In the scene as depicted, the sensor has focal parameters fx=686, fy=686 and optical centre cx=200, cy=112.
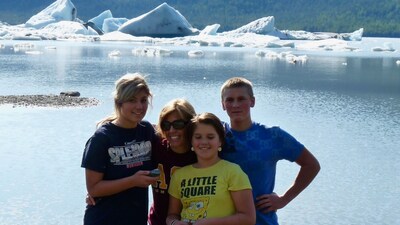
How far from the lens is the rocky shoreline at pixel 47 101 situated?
42.4 feet

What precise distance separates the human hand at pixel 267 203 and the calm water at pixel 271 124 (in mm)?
3198

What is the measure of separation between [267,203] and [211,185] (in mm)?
306

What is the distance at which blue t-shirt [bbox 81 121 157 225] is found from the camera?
95.0 inches

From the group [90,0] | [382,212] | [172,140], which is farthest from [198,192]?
[90,0]

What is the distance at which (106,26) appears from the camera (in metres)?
55.4

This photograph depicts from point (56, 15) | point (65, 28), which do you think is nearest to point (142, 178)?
point (65, 28)

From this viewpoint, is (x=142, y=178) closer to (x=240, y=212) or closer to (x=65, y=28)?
(x=240, y=212)

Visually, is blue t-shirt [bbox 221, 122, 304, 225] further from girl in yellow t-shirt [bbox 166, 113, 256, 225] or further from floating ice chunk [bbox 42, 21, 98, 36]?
floating ice chunk [bbox 42, 21, 98, 36]

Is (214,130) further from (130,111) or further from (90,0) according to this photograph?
(90,0)

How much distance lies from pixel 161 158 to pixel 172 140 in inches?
3.5

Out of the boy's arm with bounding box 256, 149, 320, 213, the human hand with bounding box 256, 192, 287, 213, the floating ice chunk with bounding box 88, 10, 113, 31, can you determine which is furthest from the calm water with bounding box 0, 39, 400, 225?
the floating ice chunk with bounding box 88, 10, 113, 31

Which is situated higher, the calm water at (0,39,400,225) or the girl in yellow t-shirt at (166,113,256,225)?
the girl in yellow t-shirt at (166,113,256,225)

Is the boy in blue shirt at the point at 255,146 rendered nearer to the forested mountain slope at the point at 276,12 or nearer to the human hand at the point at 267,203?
the human hand at the point at 267,203

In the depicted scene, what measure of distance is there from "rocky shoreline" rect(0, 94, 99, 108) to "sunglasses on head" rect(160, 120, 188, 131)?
34.5 ft
